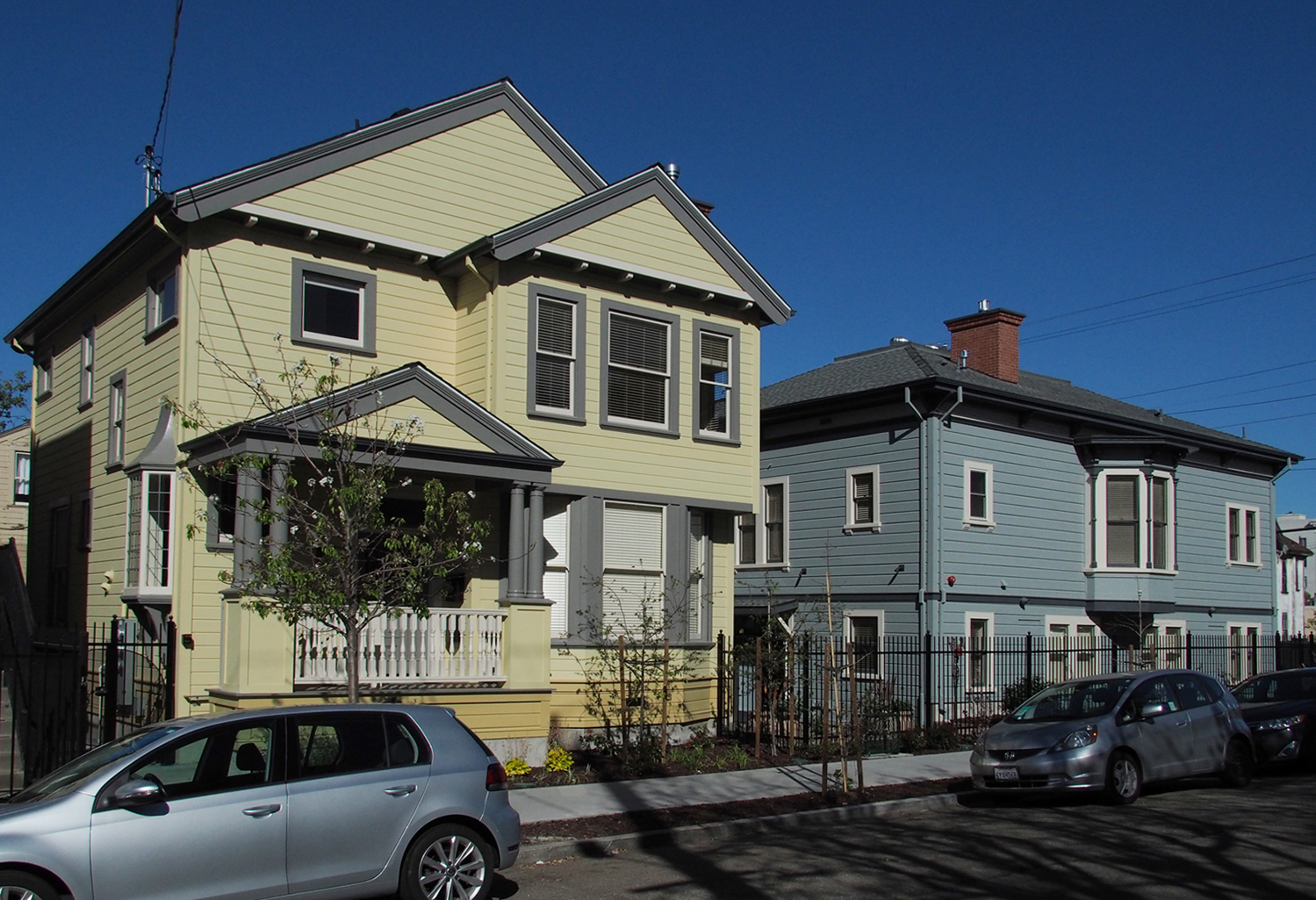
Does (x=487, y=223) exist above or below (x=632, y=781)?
above

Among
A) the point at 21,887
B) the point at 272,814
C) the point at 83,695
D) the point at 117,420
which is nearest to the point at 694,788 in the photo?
the point at 83,695

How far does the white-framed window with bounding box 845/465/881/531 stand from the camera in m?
25.1

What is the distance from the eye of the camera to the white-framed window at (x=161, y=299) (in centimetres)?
1592

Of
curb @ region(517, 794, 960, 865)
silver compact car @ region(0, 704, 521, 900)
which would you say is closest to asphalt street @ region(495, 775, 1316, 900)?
curb @ region(517, 794, 960, 865)

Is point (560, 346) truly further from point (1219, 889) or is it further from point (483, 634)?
point (1219, 889)

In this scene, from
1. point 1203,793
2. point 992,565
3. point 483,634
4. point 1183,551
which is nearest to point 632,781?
point 483,634

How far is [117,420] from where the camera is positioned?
17.9 metres

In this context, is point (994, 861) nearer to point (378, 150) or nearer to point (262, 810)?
point (262, 810)

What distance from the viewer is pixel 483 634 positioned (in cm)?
1562

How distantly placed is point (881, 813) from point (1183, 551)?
727 inches

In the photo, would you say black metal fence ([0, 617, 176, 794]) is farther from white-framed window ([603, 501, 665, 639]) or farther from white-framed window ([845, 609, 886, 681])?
white-framed window ([845, 609, 886, 681])

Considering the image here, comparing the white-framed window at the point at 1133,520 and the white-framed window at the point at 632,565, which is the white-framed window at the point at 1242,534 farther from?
the white-framed window at the point at 632,565

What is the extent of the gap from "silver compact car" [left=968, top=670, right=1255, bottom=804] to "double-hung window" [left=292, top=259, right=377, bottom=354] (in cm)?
971

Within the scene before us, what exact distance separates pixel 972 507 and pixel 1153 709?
10869 mm
